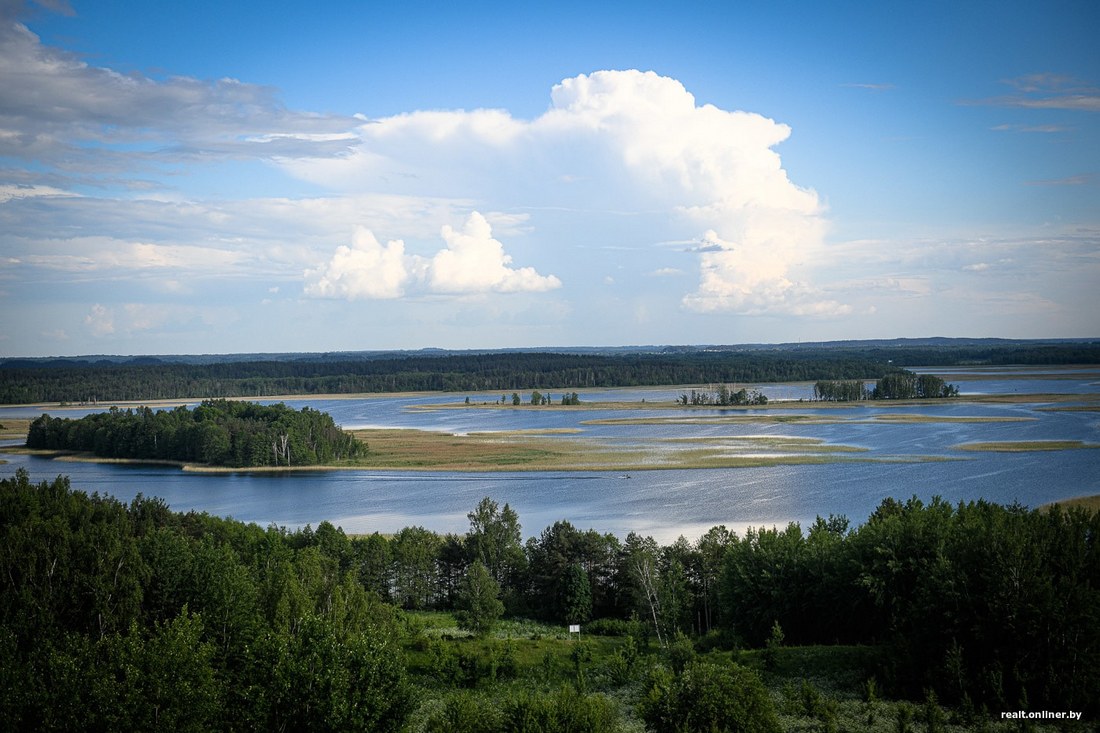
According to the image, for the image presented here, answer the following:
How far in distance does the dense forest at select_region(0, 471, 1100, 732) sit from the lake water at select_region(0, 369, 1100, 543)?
27.0 ft

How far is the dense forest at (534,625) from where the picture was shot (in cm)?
1480

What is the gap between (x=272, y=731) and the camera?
15.2 meters

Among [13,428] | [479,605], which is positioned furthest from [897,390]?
[13,428]

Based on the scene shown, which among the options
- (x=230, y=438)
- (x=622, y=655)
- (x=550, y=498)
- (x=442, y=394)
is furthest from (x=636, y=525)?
→ (x=442, y=394)

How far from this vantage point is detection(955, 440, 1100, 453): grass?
57963mm

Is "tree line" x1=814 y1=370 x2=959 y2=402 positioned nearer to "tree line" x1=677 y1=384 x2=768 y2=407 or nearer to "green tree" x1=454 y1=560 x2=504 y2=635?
"tree line" x1=677 y1=384 x2=768 y2=407

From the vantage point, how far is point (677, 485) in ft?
164

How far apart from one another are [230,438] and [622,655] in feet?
184

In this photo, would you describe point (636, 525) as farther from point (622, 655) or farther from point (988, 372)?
point (988, 372)

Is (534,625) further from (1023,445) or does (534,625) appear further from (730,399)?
(730,399)

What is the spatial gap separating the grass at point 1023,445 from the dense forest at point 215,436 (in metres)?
40.6

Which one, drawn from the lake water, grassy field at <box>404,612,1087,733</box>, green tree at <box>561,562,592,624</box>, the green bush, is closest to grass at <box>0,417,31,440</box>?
the lake water

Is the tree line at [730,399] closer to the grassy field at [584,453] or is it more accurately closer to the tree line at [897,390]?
the tree line at [897,390]

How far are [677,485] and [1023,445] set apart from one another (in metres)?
24.4
